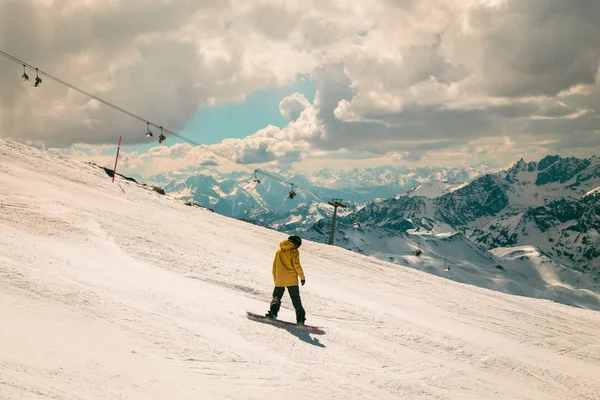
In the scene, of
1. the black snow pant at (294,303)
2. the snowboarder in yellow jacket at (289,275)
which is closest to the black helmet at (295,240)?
the snowboarder in yellow jacket at (289,275)

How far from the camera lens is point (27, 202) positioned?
18531 millimetres

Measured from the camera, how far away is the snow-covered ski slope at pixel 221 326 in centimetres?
749

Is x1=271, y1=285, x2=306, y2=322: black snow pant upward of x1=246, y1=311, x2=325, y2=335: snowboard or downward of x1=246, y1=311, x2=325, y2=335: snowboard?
upward

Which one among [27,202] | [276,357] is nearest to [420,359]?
[276,357]

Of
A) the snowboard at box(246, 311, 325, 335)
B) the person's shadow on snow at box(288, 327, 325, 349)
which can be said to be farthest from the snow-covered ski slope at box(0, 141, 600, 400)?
the snowboard at box(246, 311, 325, 335)

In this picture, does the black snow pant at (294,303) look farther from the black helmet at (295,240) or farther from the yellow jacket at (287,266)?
the black helmet at (295,240)

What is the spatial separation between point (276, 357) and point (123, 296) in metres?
4.08

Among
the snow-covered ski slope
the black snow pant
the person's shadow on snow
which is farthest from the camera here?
the black snow pant

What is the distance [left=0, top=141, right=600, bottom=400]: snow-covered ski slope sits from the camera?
7.49 meters

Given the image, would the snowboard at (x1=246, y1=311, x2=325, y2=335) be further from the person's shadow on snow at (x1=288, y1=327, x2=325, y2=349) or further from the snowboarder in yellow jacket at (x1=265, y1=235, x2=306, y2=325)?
the snowboarder in yellow jacket at (x1=265, y1=235, x2=306, y2=325)

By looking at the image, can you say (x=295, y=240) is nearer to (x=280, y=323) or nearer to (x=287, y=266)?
(x=287, y=266)

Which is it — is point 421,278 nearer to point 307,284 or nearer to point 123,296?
point 307,284

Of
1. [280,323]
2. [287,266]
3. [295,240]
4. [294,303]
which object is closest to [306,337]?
[280,323]

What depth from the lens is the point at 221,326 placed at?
1031 centimetres
